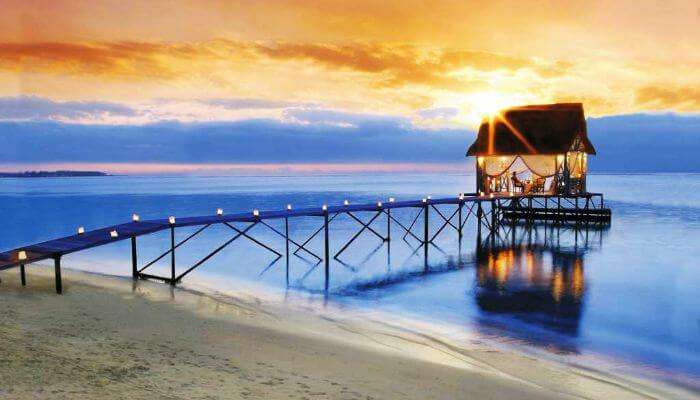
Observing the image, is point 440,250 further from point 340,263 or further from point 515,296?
point 515,296

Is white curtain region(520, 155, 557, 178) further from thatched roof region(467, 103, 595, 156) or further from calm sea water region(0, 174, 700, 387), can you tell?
calm sea water region(0, 174, 700, 387)

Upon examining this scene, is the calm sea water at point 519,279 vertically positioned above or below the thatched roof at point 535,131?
below

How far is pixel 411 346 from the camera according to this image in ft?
34.6

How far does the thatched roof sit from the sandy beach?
24782mm

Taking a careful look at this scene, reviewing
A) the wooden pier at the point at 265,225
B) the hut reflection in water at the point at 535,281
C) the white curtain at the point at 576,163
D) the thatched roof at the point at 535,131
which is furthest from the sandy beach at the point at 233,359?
the white curtain at the point at 576,163

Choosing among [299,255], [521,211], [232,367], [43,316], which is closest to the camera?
[232,367]

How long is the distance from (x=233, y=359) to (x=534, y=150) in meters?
29.9

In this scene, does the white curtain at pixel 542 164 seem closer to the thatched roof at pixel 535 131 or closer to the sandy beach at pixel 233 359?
the thatched roof at pixel 535 131

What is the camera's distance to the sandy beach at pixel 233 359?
6.40 m

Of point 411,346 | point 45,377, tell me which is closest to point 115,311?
point 45,377

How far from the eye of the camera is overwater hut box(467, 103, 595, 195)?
3353cm

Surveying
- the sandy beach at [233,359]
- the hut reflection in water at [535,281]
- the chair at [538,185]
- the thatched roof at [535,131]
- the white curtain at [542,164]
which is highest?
the thatched roof at [535,131]

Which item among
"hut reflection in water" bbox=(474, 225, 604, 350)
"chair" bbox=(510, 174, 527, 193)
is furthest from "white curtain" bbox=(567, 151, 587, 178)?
"hut reflection in water" bbox=(474, 225, 604, 350)

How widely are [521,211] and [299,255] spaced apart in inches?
825
